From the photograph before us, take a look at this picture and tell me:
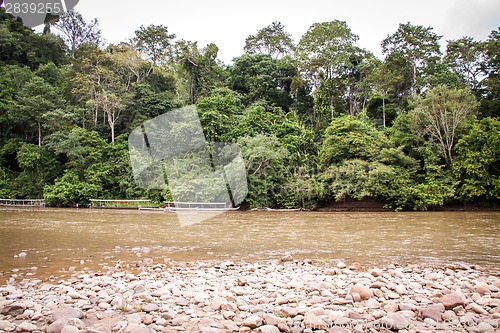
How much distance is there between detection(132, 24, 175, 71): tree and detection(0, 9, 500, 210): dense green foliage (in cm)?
12

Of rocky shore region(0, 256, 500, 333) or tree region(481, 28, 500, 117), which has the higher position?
tree region(481, 28, 500, 117)

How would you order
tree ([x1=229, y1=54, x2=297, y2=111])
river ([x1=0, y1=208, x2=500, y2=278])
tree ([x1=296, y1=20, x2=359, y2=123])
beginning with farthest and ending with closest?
tree ([x1=229, y1=54, x2=297, y2=111]) < tree ([x1=296, y1=20, x2=359, y2=123]) < river ([x1=0, y1=208, x2=500, y2=278])

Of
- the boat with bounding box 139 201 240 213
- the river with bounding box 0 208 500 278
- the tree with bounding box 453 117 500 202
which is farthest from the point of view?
the boat with bounding box 139 201 240 213

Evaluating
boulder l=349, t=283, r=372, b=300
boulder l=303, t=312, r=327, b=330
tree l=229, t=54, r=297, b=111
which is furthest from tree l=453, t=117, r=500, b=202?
boulder l=303, t=312, r=327, b=330

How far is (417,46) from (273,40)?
16.0 m

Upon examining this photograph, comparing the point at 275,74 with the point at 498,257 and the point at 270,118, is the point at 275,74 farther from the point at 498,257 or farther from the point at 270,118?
the point at 498,257

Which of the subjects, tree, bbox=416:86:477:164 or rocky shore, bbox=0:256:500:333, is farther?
tree, bbox=416:86:477:164

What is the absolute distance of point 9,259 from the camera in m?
6.68

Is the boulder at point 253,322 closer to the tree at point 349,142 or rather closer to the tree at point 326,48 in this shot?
the tree at point 349,142

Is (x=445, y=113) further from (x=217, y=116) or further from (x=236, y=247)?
(x=236, y=247)

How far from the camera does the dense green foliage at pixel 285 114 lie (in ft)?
69.6

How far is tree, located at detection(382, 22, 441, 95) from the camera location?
28594mm

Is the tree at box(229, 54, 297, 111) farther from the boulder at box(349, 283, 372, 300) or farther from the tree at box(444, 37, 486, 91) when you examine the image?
the boulder at box(349, 283, 372, 300)

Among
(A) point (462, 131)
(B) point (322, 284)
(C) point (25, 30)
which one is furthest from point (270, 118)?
(C) point (25, 30)
